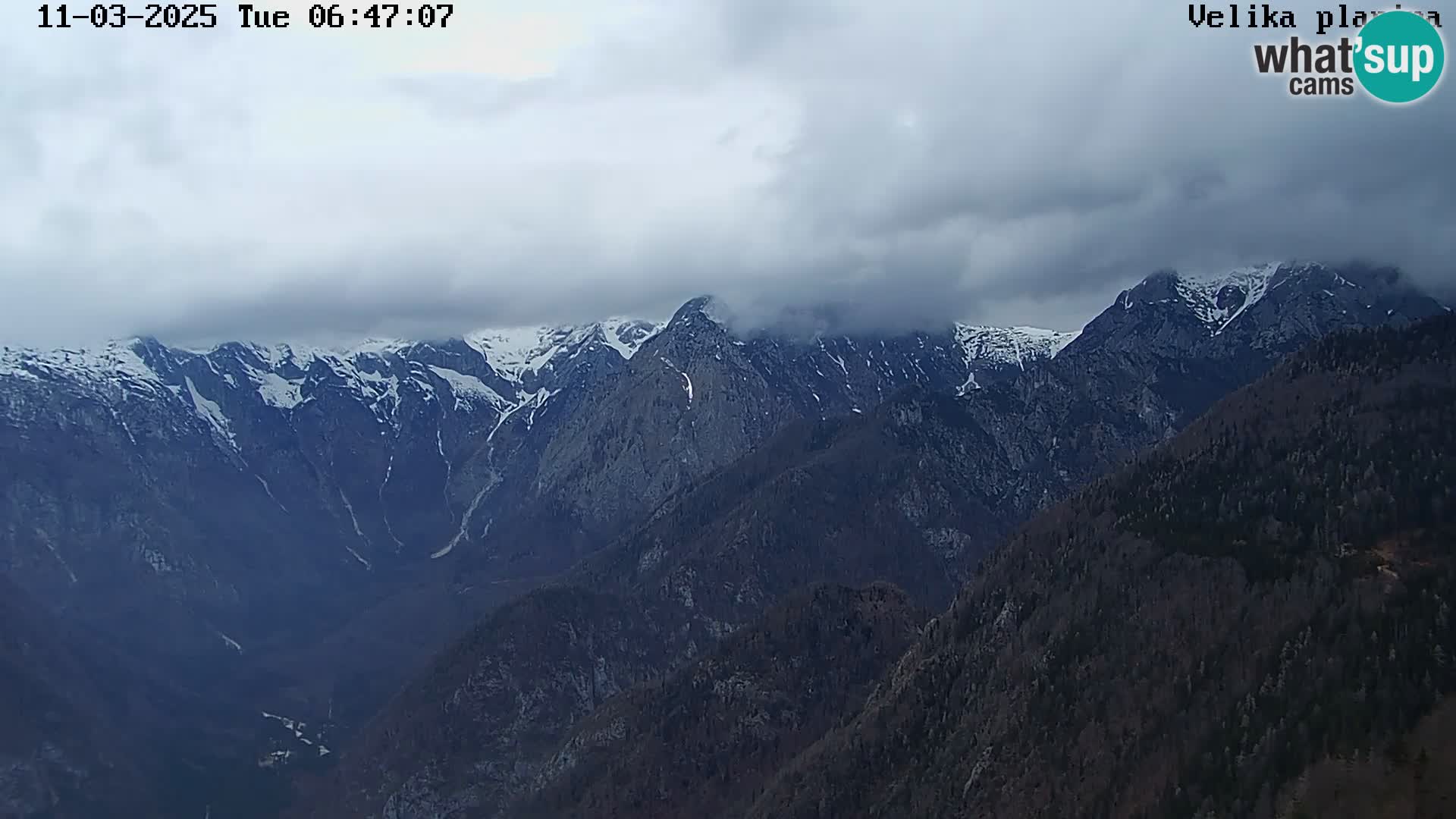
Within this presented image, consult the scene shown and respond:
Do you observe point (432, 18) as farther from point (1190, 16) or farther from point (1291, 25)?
point (1291, 25)

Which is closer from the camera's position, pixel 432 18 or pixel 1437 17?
pixel 432 18

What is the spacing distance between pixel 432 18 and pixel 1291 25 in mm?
119084

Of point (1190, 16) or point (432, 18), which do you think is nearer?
point (432, 18)

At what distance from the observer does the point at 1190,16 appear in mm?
181750

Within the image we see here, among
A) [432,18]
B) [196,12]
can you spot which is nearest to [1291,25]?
[432,18]

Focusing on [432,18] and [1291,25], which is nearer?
[432,18]

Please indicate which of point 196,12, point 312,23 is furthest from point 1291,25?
point 196,12

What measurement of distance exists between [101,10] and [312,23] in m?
26.5

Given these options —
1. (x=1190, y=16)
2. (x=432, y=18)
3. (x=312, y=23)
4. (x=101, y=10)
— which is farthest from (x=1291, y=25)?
(x=101, y=10)

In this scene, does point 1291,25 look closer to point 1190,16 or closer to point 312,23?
point 1190,16

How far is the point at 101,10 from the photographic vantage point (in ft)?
526

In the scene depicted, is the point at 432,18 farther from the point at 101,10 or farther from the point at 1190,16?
the point at 1190,16

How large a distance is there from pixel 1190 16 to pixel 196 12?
13277cm

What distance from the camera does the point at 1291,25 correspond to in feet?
600
